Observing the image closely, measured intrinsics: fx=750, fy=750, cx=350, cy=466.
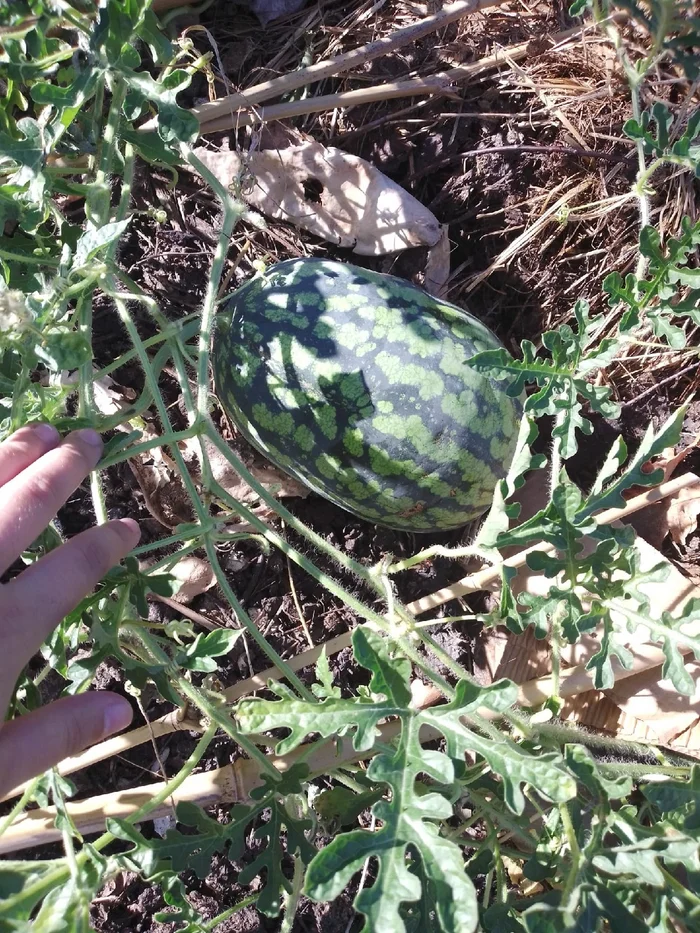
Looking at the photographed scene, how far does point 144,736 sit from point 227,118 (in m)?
2.19

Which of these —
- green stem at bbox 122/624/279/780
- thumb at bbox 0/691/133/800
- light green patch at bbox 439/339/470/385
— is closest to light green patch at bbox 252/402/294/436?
light green patch at bbox 439/339/470/385

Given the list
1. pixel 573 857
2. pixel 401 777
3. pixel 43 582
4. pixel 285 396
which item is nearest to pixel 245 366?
pixel 285 396

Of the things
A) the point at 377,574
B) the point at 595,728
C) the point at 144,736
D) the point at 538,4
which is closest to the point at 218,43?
the point at 538,4

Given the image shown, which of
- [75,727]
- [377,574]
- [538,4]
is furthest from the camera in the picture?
[538,4]

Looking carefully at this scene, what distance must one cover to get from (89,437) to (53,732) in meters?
0.67

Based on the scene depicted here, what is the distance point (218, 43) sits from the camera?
300 cm

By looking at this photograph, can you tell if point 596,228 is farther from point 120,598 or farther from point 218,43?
point 120,598

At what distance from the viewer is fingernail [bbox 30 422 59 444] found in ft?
5.75

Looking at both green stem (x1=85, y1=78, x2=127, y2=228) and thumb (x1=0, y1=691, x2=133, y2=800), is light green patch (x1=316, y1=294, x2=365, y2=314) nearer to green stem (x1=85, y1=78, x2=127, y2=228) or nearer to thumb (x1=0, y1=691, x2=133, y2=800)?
green stem (x1=85, y1=78, x2=127, y2=228)

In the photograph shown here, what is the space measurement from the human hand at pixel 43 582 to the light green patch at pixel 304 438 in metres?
0.60

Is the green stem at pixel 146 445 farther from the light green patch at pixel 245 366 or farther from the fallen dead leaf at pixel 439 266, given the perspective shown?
the fallen dead leaf at pixel 439 266

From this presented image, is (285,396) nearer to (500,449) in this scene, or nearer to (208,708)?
(500,449)

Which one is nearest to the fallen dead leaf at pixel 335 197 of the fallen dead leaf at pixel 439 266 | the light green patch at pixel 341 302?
the fallen dead leaf at pixel 439 266

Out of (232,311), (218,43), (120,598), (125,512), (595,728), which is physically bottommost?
(595,728)
